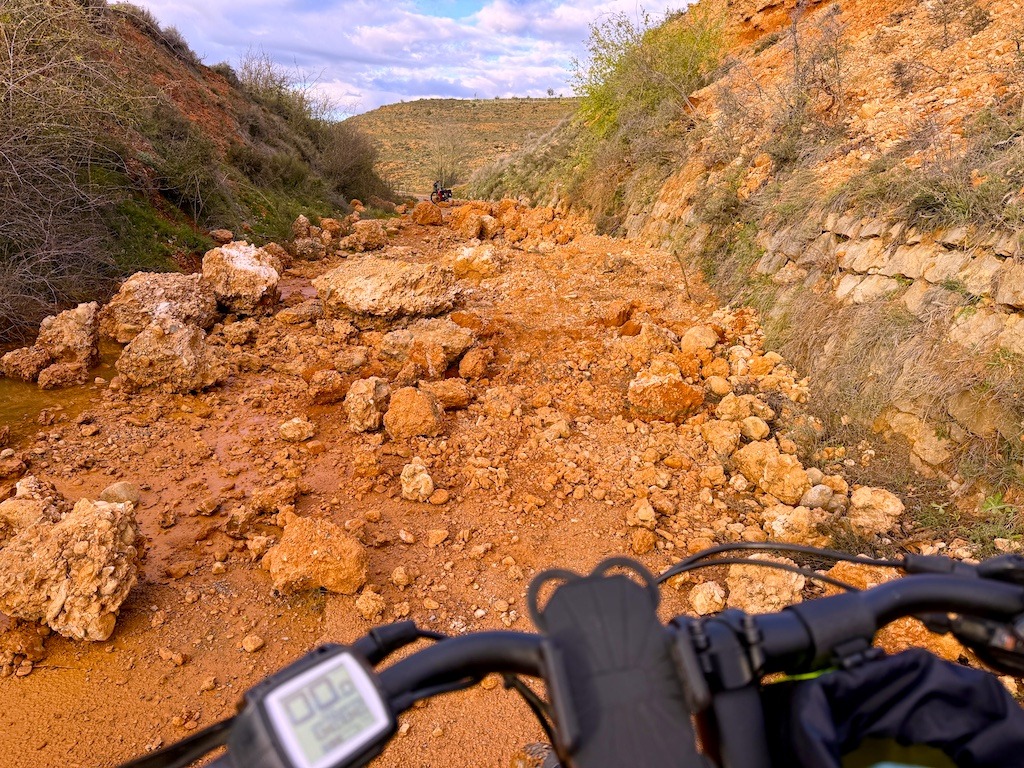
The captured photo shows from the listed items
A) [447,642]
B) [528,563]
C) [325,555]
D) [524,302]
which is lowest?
[528,563]

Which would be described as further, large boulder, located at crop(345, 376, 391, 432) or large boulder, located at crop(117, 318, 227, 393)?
large boulder, located at crop(117, 318, 227, 393)

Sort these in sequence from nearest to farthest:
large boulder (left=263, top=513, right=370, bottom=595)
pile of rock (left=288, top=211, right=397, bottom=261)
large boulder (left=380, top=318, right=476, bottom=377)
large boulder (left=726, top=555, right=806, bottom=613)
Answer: large boulder (left=726, top=555, right=806, bottom=613), large boulder (left=263, top=513, right=370, bottom=595), large boulder (left=380, top=318, right=476, bottom=377), pile of rock (left=288, top=211, right=397, bottom=261)

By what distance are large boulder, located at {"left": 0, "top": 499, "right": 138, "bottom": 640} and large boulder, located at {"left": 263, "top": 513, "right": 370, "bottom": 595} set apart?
0.68 meters

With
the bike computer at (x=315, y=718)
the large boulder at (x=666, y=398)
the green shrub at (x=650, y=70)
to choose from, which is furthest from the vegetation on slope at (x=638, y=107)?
the bike computer at (x=315, y=718)

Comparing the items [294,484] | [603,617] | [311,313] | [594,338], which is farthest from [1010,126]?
[311,313]

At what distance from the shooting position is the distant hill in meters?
32.7

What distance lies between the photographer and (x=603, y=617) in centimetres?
78

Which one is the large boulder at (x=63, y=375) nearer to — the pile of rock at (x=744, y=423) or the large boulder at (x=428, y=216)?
the pile of rock at (x=744, y=423)

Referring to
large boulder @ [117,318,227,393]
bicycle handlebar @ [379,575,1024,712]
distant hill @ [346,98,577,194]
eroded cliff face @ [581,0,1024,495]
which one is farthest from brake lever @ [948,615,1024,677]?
distant hill @ [346,98,577,194]

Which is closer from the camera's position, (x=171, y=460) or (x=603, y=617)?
(x=603, y=617)

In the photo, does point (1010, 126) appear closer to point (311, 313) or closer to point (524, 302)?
point (524, 302)

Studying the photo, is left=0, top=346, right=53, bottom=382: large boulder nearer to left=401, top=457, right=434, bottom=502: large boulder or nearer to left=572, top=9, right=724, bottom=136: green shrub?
left=401, top=457, right=434, bottom=502: large boulder

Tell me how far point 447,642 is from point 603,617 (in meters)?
0.28

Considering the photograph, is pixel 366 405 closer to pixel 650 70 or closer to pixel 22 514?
pixel 22 514
